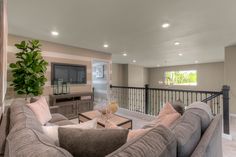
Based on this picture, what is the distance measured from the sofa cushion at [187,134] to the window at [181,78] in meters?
8.77

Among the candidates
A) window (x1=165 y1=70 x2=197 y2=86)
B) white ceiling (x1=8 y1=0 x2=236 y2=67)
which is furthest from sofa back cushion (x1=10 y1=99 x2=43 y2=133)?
window (x1=165 y1=70 x2=197 y2=86)

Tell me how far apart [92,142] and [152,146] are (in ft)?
1.12

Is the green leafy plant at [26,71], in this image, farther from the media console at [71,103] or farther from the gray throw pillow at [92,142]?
the gray throw pillow at [92,142]

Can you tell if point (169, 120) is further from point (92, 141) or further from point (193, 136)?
point (92, 141)

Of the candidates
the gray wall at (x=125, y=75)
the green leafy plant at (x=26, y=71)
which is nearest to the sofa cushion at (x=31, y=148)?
the green leafy plant at (x=26, y=71)

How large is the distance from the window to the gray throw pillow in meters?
9.35

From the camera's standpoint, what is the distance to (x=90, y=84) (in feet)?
16.4

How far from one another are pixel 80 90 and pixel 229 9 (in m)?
4.34

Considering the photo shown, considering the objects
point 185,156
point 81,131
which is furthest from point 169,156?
point 81,131

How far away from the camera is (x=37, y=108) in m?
2.02

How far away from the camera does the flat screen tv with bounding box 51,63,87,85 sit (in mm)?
4082

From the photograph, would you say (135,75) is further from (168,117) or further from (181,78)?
(168,117)

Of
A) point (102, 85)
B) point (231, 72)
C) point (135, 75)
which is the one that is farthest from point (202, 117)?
point (135, 75)

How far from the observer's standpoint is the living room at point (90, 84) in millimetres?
761
